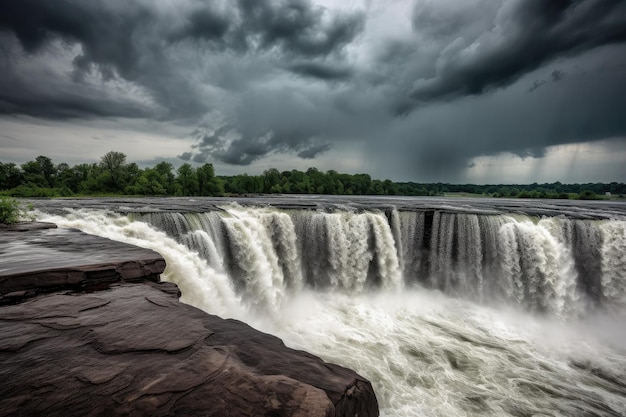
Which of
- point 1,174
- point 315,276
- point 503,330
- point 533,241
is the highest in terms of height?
point 1,174

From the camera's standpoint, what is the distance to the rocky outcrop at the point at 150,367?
162cm

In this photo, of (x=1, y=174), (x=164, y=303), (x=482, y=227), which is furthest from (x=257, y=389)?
(x=1, y=174)

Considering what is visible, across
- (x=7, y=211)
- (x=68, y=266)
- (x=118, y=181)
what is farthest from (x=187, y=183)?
(x=68, y=266)

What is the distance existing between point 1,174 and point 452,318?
6326 centimetres

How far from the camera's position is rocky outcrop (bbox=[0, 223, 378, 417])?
5.33ft

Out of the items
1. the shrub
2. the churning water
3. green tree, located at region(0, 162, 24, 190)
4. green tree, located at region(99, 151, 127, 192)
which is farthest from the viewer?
green tree, located at region(99, 151, 127, 192)

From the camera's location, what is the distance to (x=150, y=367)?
6.51ft

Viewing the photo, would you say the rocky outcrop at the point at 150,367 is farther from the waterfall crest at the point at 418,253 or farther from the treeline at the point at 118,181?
the treeline at the point at 118,181

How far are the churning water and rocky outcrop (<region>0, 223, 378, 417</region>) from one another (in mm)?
5256

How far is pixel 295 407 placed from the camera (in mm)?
1656

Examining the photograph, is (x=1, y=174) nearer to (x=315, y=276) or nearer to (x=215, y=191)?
(x=215, y=191)

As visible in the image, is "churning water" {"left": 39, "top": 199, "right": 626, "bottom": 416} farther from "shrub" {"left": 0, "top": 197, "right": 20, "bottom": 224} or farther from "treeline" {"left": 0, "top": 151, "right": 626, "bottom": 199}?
"treeline" {"left": 0, "top": 151, "right": 626, "bottom": 199}

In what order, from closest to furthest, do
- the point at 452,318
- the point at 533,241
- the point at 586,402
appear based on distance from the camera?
the point at 586,402 → the point at 452,318 → the point at 533,241

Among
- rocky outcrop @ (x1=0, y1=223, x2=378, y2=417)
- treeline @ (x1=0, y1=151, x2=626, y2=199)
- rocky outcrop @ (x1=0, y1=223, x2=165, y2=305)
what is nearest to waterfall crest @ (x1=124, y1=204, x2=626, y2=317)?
rocky outcrop @ (x1=0, y1=223, x2=165, y2=305)
